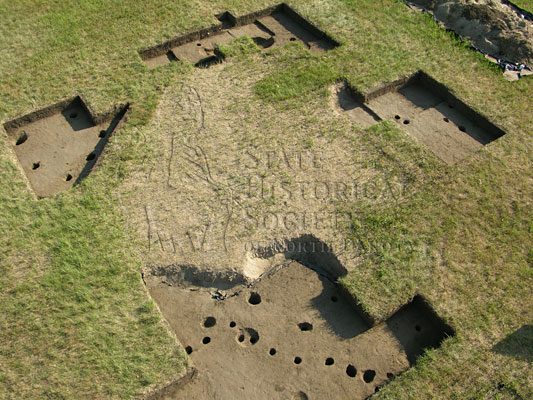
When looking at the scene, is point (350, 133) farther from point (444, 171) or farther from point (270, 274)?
point (270, 274)

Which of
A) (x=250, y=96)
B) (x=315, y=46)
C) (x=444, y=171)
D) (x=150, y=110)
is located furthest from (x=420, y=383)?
(x=315, y=46)

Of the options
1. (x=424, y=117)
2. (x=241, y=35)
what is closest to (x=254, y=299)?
(x=424, y=117)

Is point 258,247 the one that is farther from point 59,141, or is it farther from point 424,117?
point 424,117

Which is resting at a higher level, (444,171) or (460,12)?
(460,12)

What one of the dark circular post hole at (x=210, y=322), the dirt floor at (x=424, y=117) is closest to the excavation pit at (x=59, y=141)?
the dark circular post hole at (x=210, y=322)

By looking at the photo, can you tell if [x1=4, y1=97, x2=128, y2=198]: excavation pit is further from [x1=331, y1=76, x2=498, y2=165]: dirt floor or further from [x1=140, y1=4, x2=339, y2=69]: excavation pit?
[x1=331, y1=76, x2=498, y2=165]: dirt floor

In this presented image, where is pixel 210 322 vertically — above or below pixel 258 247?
below
